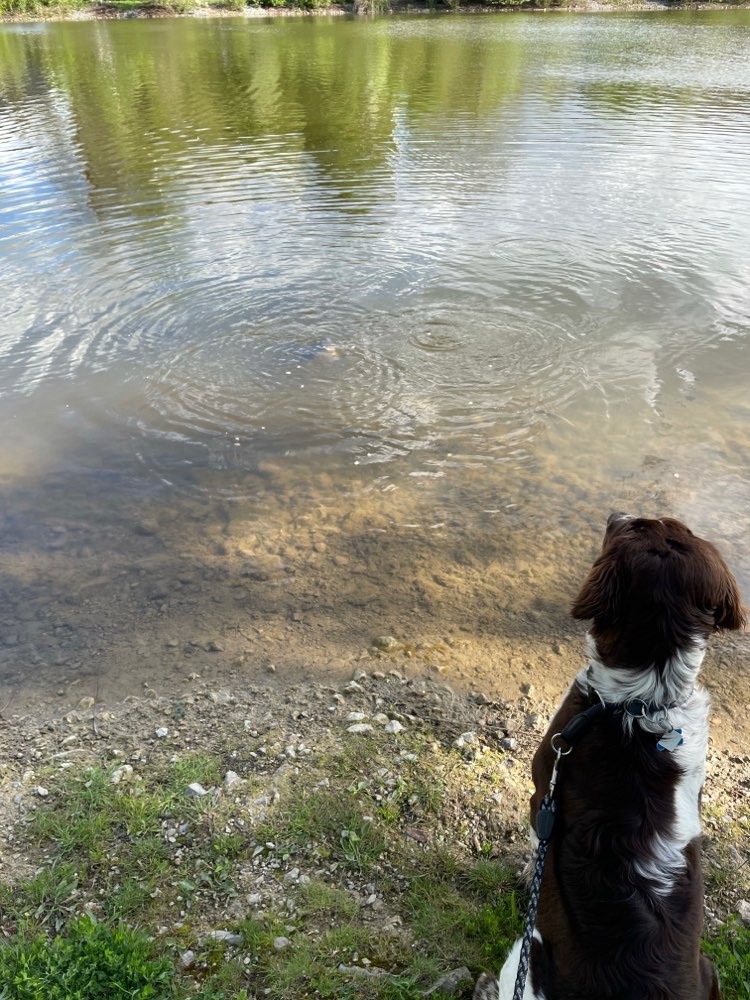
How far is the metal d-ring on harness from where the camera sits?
7.50ft

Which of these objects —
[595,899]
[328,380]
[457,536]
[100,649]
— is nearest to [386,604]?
[457,536]

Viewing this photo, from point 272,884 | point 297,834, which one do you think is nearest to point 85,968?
point 272,884

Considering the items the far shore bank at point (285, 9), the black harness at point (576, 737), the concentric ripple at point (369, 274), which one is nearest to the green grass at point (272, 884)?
the black harness at point (576, 737)

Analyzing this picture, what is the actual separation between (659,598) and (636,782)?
2.29ft

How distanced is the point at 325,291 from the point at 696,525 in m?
6.61

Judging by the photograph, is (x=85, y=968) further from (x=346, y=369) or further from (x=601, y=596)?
(x=346, y=369)

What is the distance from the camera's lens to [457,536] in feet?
20.0

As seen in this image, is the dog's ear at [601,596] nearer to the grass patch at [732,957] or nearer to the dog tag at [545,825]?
the dog tag at [545,825]

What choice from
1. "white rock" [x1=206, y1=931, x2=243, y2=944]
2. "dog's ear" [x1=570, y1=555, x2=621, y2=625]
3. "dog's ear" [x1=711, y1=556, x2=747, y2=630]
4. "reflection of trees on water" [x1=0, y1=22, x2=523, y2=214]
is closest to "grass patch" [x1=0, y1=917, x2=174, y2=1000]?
"white rock" [x1=206, y1=931, x2=243, y2=944]

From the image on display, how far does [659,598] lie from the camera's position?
8.50 feet

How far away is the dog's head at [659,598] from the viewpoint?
2600mm

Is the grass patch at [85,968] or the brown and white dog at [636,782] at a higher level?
the brown and white dog at [636,782]

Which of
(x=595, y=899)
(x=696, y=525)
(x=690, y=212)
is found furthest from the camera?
(x=690, y=212)

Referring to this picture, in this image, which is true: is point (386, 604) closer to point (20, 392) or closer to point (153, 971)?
point (153, 971)
